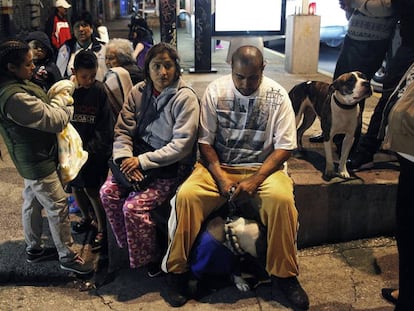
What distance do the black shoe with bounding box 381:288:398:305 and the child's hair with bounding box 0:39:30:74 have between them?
2698mm

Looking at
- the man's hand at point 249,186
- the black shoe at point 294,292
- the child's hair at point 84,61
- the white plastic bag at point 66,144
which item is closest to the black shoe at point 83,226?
the white plastic bag at point 66,144

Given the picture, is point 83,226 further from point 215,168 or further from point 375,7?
point 375,7

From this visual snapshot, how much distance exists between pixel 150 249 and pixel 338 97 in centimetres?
170

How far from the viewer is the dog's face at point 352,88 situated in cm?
352

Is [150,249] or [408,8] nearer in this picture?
[150,249]

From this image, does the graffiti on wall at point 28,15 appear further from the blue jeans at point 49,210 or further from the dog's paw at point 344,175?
the dog's paw at point 344,175

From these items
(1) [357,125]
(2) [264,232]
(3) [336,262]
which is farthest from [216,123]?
(3) [336,262]

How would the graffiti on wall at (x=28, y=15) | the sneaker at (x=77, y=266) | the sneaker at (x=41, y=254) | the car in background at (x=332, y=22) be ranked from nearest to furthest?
the sneaker at (x=77, y=266) → the sneaker at (x=41, y=254) → the graffiti on wall at (x=28, y=15) → the car in background at (x=332, y=22)

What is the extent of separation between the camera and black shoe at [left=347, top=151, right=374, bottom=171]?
13.3 ft

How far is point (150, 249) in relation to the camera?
3391 millimetres

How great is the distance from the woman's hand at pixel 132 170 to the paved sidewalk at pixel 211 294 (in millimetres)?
746

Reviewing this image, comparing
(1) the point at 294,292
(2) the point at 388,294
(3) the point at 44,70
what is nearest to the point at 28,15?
(3) the point at 44,70

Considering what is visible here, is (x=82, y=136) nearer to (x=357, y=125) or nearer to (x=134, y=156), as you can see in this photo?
(x=134, y=156)

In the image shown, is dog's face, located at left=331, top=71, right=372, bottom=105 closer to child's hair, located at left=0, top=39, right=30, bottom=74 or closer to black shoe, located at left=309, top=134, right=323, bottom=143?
black shoe, located at left=309, top=134, right=323, bottom=143
